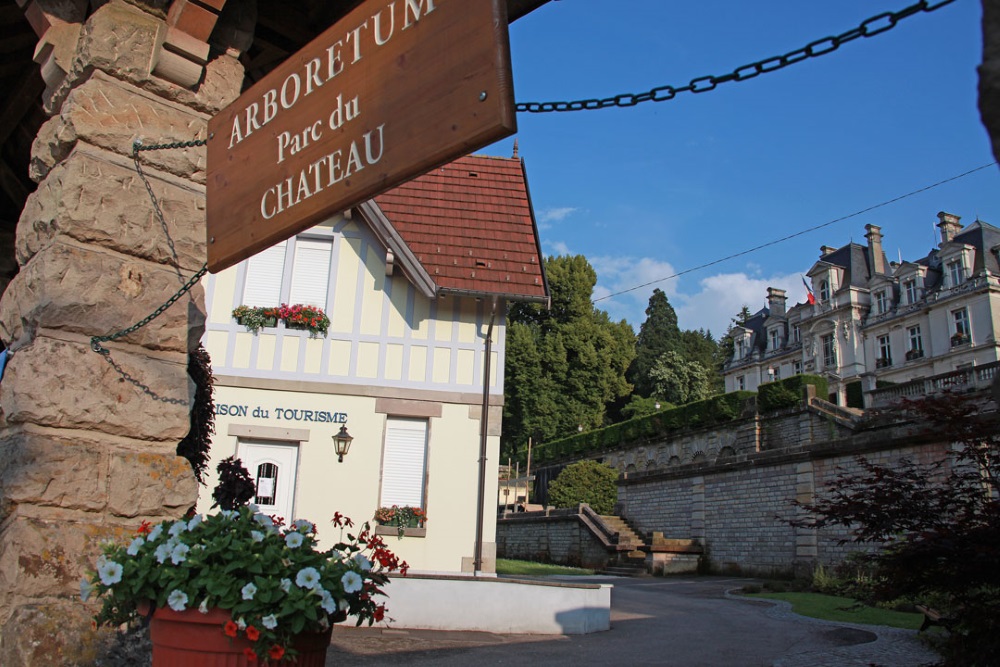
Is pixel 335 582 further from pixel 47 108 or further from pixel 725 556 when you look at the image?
pixel 725 556

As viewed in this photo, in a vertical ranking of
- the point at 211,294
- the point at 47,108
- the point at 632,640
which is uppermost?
the point at 211,294

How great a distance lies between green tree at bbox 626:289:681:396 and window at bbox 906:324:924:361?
17.7 meters

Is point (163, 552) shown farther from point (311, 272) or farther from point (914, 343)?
point (914, 343)

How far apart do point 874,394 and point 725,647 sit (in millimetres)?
26211

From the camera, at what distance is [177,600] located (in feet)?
8.48

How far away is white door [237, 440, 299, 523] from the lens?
12836mm

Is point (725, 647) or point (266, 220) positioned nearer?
point (266, 220)

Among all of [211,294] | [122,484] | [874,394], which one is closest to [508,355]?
[874,394]

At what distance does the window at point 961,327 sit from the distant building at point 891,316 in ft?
0.18

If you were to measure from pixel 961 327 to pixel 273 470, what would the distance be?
42344 millimetres

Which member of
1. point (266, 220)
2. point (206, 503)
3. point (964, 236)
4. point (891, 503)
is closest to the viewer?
point (266, 220)

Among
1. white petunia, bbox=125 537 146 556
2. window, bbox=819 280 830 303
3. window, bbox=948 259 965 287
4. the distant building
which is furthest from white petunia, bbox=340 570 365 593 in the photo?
window, bbox=819 280 830 303

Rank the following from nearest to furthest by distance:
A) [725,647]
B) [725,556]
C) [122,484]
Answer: [122,484]
[725,647]
[725,556]

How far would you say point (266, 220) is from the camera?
3107 millimetres
